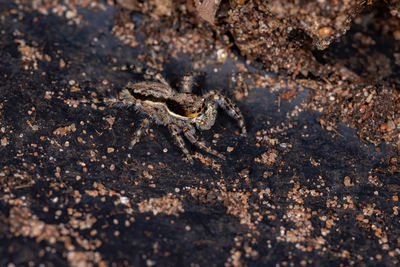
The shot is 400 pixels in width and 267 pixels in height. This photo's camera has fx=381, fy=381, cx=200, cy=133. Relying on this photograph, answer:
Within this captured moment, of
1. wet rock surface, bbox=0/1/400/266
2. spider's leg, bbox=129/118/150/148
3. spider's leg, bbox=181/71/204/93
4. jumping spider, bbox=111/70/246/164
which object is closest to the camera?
wet rock surface, bbox=0/1/400/266

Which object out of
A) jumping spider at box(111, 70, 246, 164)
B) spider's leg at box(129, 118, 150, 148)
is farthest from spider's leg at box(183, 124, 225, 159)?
spider's leg at box(129, 118, 150, 148)

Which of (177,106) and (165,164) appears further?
(177,106)

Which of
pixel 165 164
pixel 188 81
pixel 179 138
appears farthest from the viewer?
pixel 188 81

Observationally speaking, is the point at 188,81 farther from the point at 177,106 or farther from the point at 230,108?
the point at 230,108

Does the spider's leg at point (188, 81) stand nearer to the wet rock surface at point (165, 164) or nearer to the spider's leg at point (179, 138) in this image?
the wet rock surface at point (165, 164)

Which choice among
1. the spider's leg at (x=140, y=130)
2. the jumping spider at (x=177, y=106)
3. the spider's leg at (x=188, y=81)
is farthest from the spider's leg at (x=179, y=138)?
the spider's leg at (x=188, y=81)

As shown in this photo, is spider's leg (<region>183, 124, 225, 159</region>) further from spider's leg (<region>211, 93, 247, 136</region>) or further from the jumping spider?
spider's leg (<region>211, 93, 247, 136</region>)

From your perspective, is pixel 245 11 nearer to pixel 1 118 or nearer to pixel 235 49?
pixel 235 49

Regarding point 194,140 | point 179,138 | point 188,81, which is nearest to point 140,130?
point 179,138
